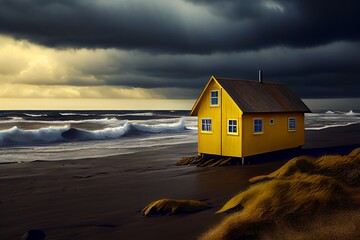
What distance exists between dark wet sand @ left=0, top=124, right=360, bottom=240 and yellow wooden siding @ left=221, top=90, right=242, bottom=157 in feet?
4.40

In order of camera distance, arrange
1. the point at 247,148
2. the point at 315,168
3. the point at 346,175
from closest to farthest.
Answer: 1. the point at 346,175
2. the point at 315,168
3. the point at 247,148

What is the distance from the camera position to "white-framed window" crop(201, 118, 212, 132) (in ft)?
67.0

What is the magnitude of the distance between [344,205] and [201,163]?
1233 centimetres

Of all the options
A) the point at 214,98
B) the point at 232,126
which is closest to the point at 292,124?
the point at 232,126

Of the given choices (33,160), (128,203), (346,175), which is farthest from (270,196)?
(33,160)

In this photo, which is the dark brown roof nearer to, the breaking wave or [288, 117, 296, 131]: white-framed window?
[288, 117, 296, 131]: white-framed window

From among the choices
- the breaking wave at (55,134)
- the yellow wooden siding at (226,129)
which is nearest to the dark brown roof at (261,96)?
the yellow wooden siding at (226,129)

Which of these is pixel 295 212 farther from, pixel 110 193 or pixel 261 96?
pixel 261 96

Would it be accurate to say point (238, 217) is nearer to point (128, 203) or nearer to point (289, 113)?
point (128, 203)

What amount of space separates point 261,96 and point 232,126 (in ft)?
12.5

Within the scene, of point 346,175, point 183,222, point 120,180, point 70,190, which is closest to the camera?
point 183,222

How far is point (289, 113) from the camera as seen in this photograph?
22.4 metres

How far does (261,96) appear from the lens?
21469 millimetres

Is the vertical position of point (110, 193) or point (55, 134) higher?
point (55, 134)
